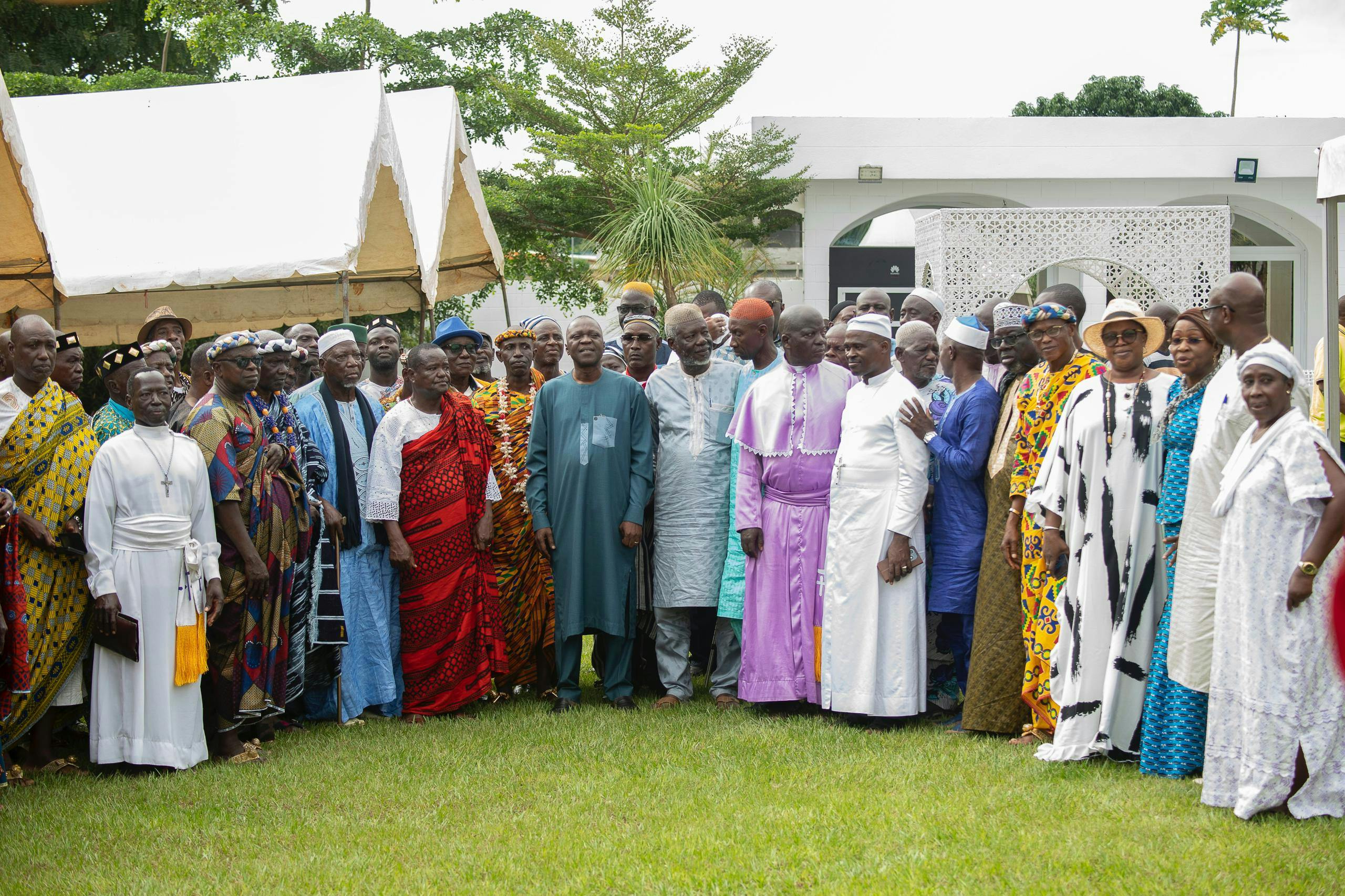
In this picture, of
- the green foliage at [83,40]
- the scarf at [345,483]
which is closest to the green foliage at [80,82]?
the green foliage at [83,40]

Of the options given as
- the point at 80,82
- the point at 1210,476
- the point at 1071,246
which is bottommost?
the point at 1210,476

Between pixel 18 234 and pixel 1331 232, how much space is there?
8.46 metres

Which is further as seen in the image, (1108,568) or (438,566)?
(438,566)

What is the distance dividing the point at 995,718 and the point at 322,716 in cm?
362

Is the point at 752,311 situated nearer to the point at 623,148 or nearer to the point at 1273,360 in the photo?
the point at 1273,360

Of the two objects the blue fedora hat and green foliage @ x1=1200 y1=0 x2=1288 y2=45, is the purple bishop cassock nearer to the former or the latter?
A: the blue fedora hat

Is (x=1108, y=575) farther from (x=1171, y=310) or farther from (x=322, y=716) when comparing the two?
(x=322, y=716)

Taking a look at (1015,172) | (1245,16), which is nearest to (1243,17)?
(1245,16)

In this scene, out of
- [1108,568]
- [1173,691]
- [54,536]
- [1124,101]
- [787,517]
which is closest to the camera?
[1173,691]

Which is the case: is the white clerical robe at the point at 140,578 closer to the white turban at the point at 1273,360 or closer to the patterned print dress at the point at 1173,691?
the patterned print dress at the point at 1173,691

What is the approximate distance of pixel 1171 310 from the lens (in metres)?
7.62

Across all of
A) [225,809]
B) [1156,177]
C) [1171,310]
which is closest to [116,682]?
[225,809]

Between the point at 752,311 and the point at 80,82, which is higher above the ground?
the point at 80,82

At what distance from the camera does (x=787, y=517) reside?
650 centimetres
